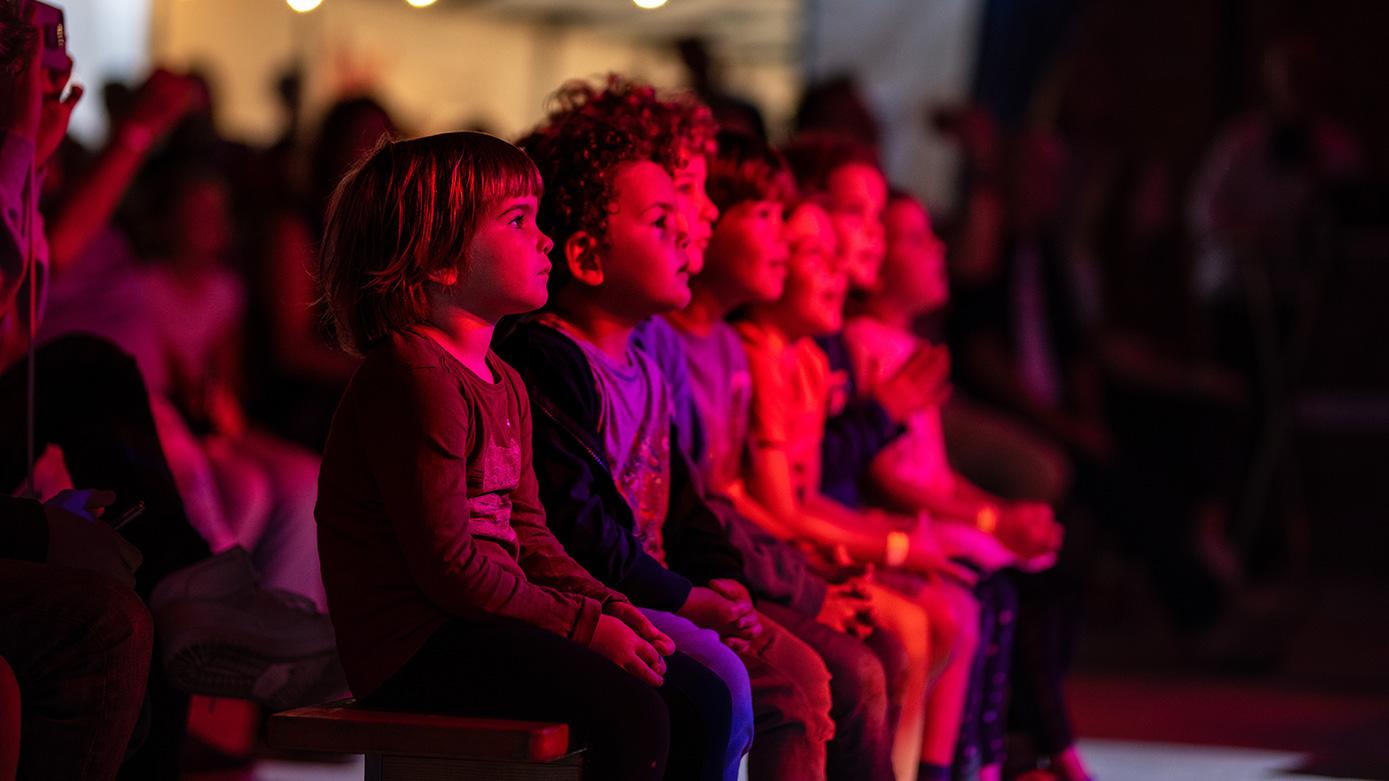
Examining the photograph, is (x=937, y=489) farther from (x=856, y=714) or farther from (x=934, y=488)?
(x=856, y=714)

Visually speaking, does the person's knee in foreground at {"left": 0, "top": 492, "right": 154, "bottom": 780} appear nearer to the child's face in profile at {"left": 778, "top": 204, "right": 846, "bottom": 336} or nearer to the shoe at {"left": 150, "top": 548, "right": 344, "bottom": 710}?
the shoe at {"left": 150, "top": 548, "right": 344, "bottom": 710}

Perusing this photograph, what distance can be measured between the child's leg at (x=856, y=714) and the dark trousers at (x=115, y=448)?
0.94m

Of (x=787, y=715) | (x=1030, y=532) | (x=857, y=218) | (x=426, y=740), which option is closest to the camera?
(x=426, y=740)

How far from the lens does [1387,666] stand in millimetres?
5742

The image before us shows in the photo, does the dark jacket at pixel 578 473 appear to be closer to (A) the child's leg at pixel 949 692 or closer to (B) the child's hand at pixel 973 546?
(A) the child's leg at pixel 949 692

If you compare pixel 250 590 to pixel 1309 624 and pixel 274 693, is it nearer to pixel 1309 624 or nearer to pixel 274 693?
pixel 274 693

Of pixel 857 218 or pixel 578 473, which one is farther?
pixel 857 218

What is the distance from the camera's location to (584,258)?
2.65 m

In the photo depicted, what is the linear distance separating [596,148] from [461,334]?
19.7 inches

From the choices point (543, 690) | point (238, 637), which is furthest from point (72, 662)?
point (543, 690)

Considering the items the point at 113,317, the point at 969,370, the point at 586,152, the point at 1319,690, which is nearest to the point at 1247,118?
the point at 969,370

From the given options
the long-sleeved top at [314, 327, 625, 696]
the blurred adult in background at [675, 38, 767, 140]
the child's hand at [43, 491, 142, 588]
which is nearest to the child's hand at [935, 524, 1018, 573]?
the blurred adult in background at [675, 38, 767, 140]

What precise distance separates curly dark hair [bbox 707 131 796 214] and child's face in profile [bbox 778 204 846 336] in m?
0.12

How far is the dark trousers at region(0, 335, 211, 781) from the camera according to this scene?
262 centimetres
